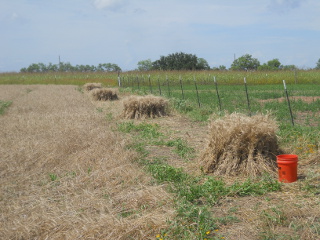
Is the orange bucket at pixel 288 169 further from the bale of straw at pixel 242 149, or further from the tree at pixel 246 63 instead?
the tree at pixel 246 63

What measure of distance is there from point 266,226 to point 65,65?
109679mm

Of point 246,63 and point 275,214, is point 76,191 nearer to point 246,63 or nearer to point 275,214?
point 275,214

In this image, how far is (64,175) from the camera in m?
6.33

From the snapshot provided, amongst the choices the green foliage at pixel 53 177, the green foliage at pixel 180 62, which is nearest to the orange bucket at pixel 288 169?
the green foliage at pixel 53 177

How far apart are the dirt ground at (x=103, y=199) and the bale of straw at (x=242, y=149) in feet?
0.86

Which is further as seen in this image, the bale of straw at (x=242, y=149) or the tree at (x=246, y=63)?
the tree at (x=246, y=63)

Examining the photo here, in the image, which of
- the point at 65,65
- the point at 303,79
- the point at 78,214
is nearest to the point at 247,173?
the point at 78,214

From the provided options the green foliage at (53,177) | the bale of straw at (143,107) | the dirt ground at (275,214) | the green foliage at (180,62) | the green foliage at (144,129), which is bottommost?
the dirt ground at (275,214)

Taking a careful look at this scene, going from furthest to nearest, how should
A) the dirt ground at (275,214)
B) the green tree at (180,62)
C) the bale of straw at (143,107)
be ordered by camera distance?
the green tree at (180,62) → the bale of straw at (143,107) → the dirt ground at (275,214)

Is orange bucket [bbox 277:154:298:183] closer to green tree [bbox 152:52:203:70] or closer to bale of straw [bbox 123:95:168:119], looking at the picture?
bale of straw [bbox 123:95:168:119]

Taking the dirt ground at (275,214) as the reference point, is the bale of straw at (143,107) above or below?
above

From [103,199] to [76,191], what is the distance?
70 centimetres

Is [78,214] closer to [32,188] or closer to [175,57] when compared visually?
[32,188]

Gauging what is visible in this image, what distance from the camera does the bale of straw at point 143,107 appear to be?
41.8 feet
